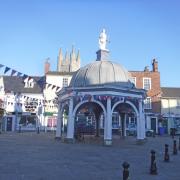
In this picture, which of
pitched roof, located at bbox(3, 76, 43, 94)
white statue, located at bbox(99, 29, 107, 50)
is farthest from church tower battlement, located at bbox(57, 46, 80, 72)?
white statue, located at bbox(99, 29, 107, 50)

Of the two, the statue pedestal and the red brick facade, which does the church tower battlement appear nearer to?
the red brick facade

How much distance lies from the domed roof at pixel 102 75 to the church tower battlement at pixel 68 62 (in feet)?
295

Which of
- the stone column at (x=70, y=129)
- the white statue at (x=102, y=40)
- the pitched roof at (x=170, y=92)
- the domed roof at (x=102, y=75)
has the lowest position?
→ the stone column at (x=70, y=129)

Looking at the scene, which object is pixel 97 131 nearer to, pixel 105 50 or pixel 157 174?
pixel 105 50

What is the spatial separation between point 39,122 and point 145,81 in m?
20.0

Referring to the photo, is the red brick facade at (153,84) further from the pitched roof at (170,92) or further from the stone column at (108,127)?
the stone column at (108,127)

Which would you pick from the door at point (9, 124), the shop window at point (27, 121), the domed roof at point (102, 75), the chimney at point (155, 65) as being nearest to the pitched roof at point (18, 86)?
the shop window at point (27, 121)

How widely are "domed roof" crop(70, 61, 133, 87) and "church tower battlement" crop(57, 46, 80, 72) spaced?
89.9 m

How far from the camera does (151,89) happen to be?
50.5 meters

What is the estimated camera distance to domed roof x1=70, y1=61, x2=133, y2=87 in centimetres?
2445

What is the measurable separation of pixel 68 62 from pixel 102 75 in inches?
3840

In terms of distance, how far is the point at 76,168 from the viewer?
11.3 m

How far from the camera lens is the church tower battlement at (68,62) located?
117 meters

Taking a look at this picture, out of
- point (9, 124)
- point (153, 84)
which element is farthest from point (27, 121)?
point (153, 84)
